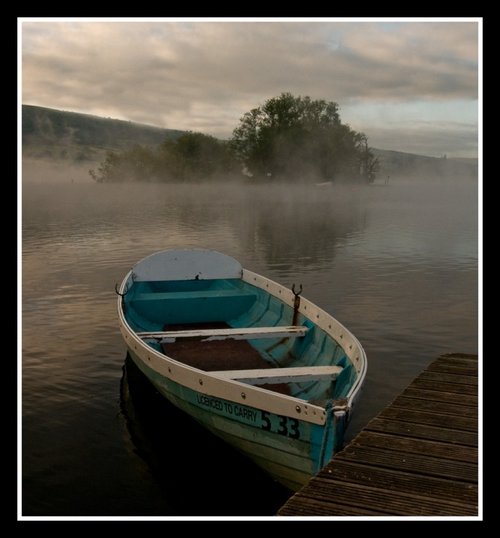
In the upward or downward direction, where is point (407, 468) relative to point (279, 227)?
downward

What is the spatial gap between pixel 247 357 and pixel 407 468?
5.77 meters

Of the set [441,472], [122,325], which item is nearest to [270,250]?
[122,325]

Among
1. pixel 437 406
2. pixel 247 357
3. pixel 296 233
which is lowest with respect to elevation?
pixel 247 357

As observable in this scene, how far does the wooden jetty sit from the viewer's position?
4.93m

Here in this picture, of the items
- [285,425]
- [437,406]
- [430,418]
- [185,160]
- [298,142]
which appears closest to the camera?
[430,418]

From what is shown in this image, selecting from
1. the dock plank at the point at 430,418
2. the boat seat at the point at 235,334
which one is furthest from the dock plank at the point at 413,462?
the boat seat at the point at 235,334

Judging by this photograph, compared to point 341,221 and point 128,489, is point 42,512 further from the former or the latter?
point 341,221

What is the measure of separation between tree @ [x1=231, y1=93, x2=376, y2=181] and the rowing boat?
9437cm

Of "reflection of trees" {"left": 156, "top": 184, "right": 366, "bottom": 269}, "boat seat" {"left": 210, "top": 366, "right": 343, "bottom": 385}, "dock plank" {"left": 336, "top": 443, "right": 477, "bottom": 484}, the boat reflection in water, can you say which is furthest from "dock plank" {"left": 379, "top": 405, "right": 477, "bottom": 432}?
"reflection of trees" {"left": 156, "top": 184, "right": 366, "bottom": 269}

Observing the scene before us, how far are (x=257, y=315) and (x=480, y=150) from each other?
30.1 feet

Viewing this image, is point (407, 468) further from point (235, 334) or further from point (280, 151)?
point (280, 151)

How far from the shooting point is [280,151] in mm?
108312

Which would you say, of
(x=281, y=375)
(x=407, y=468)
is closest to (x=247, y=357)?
(x=281, y=375)

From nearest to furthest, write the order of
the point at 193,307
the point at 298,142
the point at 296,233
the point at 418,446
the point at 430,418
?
the point at 418,446, the point at 430,418, the point at 193,307, the point at 296,233, the point at 298,142
